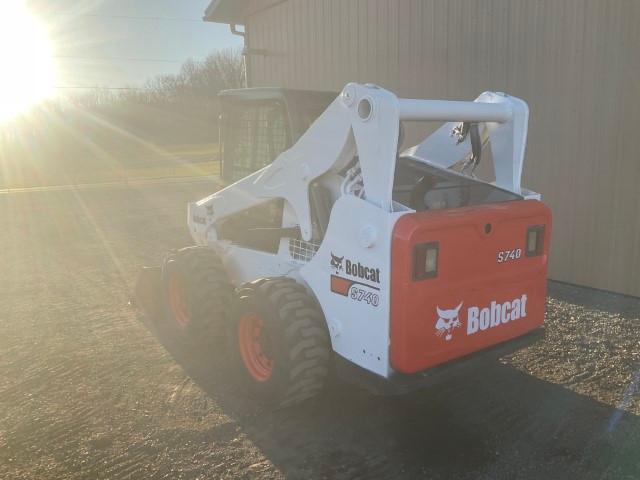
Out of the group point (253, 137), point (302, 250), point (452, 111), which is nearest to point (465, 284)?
point (452, 111)

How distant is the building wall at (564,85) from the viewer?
6.42 metres

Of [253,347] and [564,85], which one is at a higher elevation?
[564,85]

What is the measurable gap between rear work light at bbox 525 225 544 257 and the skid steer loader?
12 mm

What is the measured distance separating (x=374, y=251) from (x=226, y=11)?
11.0 m

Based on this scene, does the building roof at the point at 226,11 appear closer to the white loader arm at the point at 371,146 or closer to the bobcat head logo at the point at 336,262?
the white loader arm at the point at 371,146

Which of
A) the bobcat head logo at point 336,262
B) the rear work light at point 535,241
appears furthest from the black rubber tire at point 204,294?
the rear work light at point 535,241

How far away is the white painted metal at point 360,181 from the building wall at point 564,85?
275 centimetres

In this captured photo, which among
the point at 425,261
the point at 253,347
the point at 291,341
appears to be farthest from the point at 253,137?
the point at 425,261

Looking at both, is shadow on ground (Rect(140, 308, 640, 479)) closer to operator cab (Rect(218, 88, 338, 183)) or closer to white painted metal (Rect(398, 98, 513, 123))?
operator cab (Rect(218, 88, 338, 183))

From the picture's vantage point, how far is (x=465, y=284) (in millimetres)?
3660

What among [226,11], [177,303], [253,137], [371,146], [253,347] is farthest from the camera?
[226,11]

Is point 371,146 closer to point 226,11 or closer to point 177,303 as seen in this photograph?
point 177,303

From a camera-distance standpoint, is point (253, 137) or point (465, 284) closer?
point (465, 284)

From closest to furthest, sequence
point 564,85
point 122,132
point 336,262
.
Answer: point 336,262, point 564,85, point 122,132
